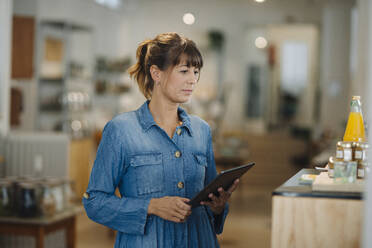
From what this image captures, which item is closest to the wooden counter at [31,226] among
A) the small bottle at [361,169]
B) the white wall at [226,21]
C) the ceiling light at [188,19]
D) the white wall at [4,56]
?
the white wall at [4,56]

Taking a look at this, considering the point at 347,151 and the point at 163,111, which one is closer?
the point at 347,151

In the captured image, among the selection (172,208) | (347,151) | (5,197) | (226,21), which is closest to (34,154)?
(5,197)

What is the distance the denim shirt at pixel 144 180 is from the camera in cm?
197

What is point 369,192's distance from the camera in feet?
4.19

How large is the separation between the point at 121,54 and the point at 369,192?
11405mm

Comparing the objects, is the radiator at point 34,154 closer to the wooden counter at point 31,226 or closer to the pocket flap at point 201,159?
the wooden counter at point 31,226

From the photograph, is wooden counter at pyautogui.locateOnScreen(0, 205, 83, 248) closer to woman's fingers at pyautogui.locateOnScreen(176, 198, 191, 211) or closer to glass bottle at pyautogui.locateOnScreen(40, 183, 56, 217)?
glass bottle at pyautogui.locateOnScreen(40, 183, 56, 217)

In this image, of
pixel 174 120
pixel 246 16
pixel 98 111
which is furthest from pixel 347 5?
pixel 174 120

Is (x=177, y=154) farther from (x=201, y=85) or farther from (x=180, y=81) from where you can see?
(x=201, y=85)

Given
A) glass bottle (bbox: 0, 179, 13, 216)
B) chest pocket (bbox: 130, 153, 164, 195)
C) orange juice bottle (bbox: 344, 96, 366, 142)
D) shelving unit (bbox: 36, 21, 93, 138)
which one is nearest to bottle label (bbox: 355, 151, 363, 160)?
orange juice bottle (bbox: 344, 96, 366, 142)

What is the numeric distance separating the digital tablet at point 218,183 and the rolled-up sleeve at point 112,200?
0.73 feet

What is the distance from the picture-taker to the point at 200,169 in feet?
7.04

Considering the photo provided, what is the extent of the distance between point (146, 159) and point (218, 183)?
0.34 metres

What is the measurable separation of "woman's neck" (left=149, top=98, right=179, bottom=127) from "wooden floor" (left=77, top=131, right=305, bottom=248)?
3.73m
